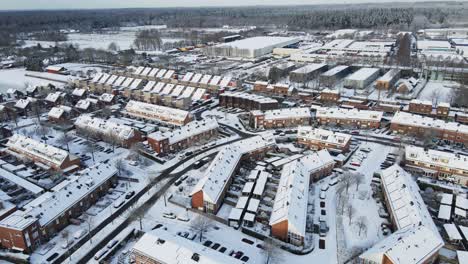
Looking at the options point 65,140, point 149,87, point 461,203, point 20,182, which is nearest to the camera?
point 461,203

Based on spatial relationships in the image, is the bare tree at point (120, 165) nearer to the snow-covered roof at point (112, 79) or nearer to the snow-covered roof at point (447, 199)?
the snow-covered roof at point (447, 199)

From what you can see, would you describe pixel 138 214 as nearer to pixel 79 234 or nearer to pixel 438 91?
pixel 79 234

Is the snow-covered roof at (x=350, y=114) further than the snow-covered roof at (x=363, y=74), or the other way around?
the snow-covered roof at (x=363, y=74)

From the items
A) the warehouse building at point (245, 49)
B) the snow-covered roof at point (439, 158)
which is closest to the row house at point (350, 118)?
the snow-covered roof at point (439, 158)

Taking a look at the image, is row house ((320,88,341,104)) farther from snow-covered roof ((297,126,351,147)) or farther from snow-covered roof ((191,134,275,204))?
snow-covered roof ((191,134,275,204))

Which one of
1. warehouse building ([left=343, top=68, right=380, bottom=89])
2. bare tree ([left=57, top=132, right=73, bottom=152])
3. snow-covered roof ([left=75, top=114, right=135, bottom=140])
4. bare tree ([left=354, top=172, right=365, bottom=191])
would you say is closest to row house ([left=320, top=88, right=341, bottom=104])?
warehouse building ([left=343, top=68, right=380, bottom=89])

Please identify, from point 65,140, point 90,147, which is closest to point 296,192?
point 90,147

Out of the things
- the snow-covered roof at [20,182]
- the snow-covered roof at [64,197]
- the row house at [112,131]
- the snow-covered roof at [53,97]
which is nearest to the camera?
the snow-covered roof at [64,197]
